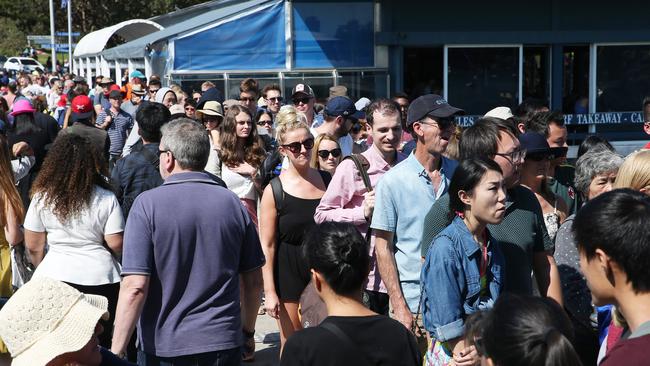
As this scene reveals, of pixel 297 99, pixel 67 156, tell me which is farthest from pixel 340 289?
pixel 297 99

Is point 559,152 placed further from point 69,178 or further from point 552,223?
point 69,178

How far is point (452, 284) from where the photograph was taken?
402 cm

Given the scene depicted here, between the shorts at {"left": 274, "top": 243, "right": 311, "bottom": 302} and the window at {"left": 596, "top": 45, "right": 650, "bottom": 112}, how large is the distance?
42.0ft

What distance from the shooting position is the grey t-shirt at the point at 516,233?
14.7 feet

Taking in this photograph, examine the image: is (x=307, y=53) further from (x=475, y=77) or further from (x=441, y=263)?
(x=441, y=263)

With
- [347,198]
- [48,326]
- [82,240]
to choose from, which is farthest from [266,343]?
[48,326]

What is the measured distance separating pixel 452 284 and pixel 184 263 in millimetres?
1379

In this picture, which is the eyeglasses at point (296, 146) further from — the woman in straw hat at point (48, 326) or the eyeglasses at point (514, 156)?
the woman in straw hat at point (48, 326)

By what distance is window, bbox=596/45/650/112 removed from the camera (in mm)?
17125

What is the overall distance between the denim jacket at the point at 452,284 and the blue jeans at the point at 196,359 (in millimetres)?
1076

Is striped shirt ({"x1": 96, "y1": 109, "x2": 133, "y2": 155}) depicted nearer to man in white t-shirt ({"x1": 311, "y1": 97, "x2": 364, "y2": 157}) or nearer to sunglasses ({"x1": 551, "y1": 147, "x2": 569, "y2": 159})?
man in white t-shirt ({"x1": 311, "y1": 97, "x2": 364, "y2": 157})

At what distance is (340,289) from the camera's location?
3.47 meters

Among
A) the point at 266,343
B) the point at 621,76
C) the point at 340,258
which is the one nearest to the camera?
the point at 340,258

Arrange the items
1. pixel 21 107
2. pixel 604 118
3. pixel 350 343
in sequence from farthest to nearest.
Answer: pixel 604 118 < pixel 21 107 < pixel 350 343
